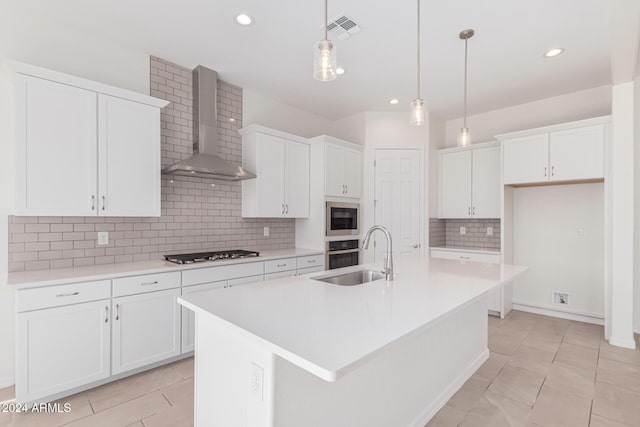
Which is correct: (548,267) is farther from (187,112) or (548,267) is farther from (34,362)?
(34,362)

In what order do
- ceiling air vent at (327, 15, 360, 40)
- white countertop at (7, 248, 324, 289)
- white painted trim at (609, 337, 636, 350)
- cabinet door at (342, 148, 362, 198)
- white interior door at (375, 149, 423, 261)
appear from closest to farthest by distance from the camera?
white countertop at (7, 248, 324, 289) < ceiling air vent at (327, 15, 360, 40) < white painted trim at (609, 337, 636, 350) < cabinet door at (342, 148, 362, 198) < white interior door at (375, 149, 423, 261)

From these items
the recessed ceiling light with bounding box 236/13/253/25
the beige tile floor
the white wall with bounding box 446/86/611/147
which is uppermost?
the recessed ceiling light with bounding box 236/13/253/25

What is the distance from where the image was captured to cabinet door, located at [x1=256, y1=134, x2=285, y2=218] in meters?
3.63

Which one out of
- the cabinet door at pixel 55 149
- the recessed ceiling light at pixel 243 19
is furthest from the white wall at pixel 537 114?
the cabinet door at pixel 55 149

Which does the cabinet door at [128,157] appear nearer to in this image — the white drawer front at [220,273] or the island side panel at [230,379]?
the white drawer front at [220,273]

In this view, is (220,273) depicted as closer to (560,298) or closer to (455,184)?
(455,184)

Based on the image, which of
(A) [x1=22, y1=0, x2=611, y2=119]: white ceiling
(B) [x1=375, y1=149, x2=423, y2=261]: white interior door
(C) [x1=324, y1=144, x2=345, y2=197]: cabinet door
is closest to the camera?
(A) [x1=22, y1=0, x2=611, y2=119]: white ceiling

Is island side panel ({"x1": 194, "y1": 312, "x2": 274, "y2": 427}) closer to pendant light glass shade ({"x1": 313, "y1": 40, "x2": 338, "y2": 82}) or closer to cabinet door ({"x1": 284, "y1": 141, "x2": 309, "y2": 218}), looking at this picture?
pendant light glass shade ({"x1": 313, "y1": 40, "x2": 338, "y2": 82})

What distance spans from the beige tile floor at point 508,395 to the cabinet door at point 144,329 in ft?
0.55

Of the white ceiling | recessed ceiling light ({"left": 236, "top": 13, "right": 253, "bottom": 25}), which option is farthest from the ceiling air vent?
recessed ceiling light ({"left": 236, "top": 13, "right": 253, "bottom": 25})

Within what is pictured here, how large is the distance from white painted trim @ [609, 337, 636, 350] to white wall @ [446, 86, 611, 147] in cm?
254

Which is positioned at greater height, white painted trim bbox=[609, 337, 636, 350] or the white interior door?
the white interior door

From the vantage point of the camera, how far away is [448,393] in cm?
227

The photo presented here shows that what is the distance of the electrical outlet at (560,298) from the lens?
13.2ft
